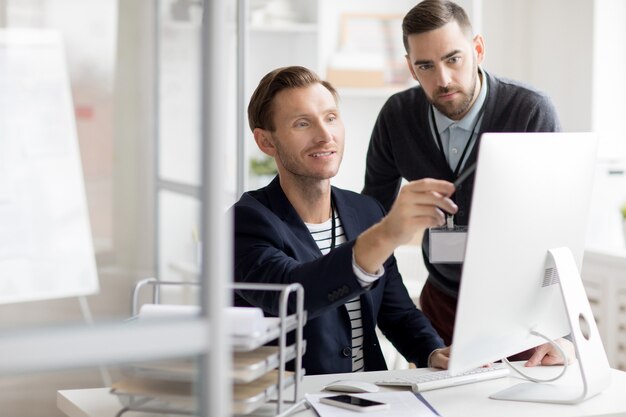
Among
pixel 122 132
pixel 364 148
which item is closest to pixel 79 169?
pixel 122 132

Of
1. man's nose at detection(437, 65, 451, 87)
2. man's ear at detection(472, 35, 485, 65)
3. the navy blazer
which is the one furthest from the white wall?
the navy blazer

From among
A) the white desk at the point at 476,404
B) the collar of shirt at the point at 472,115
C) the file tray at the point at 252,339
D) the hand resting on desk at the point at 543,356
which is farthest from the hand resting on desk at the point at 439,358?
the collar of shirt at the point at 472,115

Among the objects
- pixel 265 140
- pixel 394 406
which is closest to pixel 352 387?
pixel 394 406

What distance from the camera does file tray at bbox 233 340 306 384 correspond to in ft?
4.06

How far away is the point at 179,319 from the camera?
2.59ft

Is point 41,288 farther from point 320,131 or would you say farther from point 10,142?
point 320,131

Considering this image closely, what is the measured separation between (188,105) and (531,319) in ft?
2.99

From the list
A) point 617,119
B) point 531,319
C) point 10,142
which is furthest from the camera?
point 617,119

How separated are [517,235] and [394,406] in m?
0.35

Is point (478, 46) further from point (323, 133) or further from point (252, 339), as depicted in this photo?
point (252, 339)

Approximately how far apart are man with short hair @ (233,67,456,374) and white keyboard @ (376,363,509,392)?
9 centimetres

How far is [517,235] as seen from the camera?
1.46m

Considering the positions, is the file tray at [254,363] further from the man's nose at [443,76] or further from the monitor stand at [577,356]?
the man's nose at [443,76]

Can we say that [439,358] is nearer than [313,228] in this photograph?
Yes
